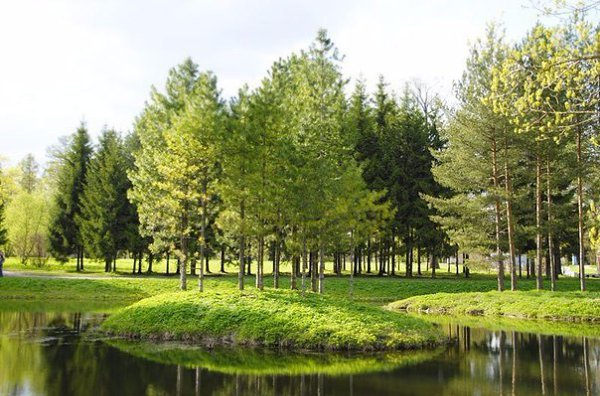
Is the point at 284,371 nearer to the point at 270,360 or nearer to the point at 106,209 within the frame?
the point at 270,360

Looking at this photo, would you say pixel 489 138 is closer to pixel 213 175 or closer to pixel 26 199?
pixel 213 175

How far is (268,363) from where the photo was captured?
711 inches

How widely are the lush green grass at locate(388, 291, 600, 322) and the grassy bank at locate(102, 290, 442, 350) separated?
11921 millimetres

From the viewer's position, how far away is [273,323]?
22.0 meters

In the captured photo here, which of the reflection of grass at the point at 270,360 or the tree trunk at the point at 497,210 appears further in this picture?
the tree trunk at the point at 497,210

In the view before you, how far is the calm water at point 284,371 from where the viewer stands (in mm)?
14594

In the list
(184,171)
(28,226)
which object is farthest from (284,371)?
(28,226)

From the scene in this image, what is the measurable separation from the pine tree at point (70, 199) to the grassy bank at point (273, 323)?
110ft

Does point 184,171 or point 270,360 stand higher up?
point 184,171

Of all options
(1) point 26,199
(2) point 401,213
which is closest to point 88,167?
(1) point 26,199

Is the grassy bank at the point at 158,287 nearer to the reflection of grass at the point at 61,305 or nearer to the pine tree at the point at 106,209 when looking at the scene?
the reflection of grass at the point at 61,305

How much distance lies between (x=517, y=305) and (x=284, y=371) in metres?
21.6

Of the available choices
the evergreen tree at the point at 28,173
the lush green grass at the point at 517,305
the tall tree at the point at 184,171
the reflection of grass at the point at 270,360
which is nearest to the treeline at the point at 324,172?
the tall tree at the point at 184,171

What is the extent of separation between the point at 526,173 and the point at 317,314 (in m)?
21.7
